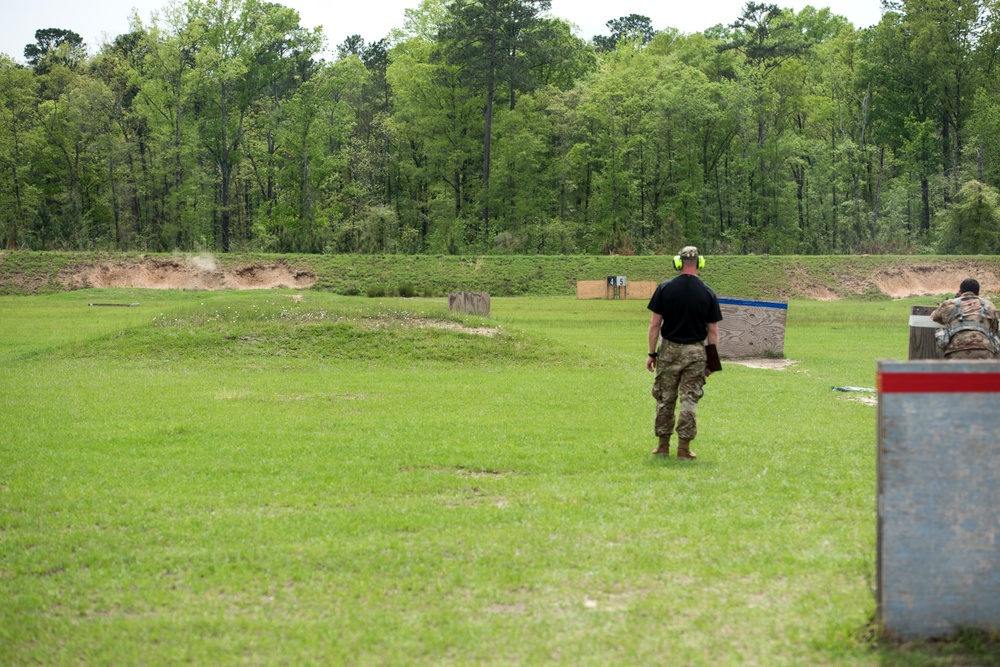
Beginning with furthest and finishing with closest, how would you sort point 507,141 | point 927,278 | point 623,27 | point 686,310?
point 623,27
point 507,141
point 927,278
point 686,310

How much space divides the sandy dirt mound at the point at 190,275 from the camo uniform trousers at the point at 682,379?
5108cm

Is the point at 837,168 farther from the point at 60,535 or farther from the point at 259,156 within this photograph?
the point at 60,535

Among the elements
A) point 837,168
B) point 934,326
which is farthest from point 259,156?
point 934,326

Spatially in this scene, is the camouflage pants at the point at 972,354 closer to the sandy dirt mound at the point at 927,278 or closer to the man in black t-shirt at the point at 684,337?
the man in black t-shirt at the point at 684,337

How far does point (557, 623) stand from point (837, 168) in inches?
3285

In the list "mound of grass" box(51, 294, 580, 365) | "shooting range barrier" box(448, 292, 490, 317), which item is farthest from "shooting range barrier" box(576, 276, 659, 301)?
"mound of grass" box(51, 294, 580, 365)

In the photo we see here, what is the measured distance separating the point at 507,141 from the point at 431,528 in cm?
7490

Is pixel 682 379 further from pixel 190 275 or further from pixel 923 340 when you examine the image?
pixel 190 275

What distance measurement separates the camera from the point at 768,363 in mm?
24203

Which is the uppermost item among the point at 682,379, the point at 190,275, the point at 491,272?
the point at 491,272

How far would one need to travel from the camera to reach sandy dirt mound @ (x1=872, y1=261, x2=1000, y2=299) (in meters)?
60.9

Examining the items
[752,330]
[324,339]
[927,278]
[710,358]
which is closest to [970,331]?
[710,358]

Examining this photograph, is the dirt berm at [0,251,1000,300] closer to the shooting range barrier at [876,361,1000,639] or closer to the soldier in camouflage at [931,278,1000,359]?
the soldier in camouflage at [931,278,1000,359]

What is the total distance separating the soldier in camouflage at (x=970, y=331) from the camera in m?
11.7
